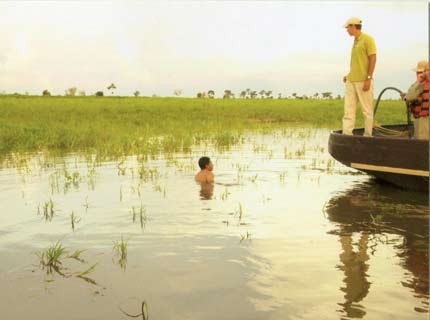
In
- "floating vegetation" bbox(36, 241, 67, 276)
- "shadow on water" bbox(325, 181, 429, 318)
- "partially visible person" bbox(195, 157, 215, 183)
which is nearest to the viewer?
"shadow on water" bbox(325, 181, 429, 318)

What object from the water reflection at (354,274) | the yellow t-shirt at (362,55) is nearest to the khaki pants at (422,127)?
the yellow t-shirt at (362,55)

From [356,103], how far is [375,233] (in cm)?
324

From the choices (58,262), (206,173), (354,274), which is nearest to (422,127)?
(206,173)

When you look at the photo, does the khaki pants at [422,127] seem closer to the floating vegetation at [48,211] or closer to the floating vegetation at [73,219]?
the floating vegetation at [73,219]

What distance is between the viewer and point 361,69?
763cm

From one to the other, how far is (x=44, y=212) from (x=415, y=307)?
432cm

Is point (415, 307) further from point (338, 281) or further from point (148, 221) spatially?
point (148, 221)

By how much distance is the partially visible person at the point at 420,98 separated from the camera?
697 cm

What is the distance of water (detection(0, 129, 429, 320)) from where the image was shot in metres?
3.53

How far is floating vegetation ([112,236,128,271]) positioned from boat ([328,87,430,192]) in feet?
13.8

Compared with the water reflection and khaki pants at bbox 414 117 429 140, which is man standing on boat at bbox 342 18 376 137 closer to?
khaki pants at bbox 414 117 429 140

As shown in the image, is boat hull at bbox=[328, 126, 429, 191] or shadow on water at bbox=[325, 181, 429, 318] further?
boat hull at bbox=[328, 126, 429, 191]

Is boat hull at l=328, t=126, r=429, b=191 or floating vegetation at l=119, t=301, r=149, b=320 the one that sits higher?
boat hull at l=328, t=126, r=429, b=191

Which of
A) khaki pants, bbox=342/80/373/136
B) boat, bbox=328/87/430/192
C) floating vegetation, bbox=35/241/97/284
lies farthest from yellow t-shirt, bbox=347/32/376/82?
floating vegetation, bbox=35/241/97/284
